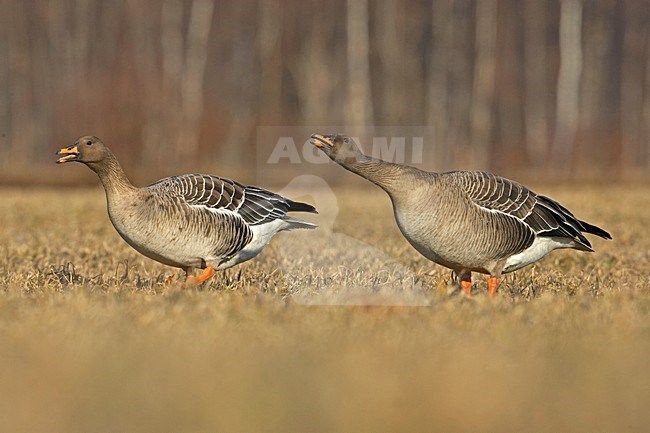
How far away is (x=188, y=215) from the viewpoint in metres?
7.49

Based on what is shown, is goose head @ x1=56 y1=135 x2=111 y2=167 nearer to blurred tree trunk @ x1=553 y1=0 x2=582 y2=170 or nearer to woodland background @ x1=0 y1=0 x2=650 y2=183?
woodland background @ x1=0 y1=0 x2=650 y2=183

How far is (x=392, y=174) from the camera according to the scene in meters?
7.01

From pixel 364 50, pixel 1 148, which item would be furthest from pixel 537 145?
pixel 1 148

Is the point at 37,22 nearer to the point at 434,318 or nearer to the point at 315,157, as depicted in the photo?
the point at 315,157

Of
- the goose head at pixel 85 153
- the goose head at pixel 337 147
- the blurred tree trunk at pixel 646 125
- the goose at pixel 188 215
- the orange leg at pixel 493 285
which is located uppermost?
the blurred tree trunk at pixel 646 125

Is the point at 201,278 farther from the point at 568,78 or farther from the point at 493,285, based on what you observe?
the point at 568,78

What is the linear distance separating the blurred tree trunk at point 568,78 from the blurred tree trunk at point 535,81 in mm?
1809

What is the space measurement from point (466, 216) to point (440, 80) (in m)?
31.4

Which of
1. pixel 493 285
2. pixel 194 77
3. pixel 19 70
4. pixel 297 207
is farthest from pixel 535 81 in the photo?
pixel 493 285

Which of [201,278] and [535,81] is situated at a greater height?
[535,81]

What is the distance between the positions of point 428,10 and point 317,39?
4.61 metres

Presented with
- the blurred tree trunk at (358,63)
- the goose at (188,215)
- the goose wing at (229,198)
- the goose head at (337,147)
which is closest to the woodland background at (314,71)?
the blurred tree trunk at (358,63)

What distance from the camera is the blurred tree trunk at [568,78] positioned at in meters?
32.7

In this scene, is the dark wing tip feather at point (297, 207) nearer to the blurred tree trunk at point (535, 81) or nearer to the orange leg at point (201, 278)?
the orange leg at point (201, 278)
